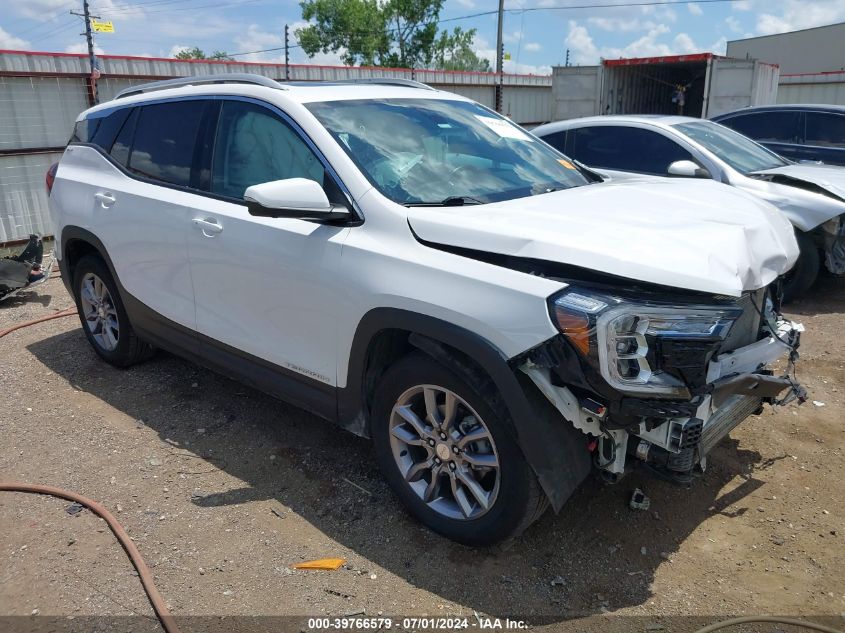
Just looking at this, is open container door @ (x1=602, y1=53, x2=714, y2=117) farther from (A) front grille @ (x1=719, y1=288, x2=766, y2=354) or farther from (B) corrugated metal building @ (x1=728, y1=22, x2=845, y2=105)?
(B) corrugated metal building @ (x1=728, y1=22, x2=845, y2=105)

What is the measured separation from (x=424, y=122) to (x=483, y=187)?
0.57 m

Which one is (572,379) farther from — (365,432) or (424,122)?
(424,122)

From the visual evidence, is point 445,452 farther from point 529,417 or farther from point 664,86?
point 664,86

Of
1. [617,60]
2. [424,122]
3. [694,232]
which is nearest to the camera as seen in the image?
[694,232]

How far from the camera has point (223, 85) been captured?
12.9 ft

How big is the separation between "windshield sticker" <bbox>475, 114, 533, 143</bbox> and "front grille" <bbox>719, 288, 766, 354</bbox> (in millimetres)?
1682

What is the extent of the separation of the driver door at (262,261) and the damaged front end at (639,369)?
3.68 ft

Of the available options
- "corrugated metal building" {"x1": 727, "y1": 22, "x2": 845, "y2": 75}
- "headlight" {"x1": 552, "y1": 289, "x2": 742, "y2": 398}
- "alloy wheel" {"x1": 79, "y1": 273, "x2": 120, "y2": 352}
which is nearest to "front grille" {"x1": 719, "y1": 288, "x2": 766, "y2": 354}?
"headlight" {"x1": 552, "y1": 289, "x2": 742, "y2": 398}

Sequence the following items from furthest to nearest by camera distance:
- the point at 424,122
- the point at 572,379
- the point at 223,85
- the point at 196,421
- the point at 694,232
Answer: the point at 196,421 < the point at 223,85 < the point at 424,122 < the point at 694,232 < the point at 572,379

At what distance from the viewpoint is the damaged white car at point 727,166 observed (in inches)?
245

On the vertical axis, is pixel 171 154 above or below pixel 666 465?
above

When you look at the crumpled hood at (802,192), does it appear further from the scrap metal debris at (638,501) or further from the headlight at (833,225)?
the scrap metal debris at (638,501)

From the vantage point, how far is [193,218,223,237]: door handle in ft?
12.0

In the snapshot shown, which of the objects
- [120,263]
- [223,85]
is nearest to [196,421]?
[120,263]
